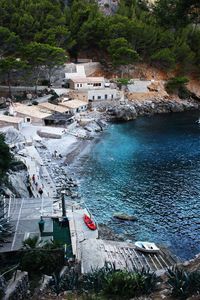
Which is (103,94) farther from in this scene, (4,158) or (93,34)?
(4,158)

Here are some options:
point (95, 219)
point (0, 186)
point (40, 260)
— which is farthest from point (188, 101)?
point (40, 260)

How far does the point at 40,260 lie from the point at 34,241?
1402mm

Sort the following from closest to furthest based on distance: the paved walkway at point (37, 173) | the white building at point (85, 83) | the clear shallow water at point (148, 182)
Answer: the clear shallow water at point (148, 182)
the paved walkway at point (37, 173)
the white building at point (85, 83)

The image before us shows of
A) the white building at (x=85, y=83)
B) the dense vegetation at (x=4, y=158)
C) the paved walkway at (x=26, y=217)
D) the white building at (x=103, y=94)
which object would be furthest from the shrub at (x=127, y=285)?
the white building at (x=85, y=83)

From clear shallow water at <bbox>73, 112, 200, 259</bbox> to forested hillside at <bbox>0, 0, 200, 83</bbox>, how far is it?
17.9 m

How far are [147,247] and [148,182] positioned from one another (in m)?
13.0

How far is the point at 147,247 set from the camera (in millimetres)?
27297

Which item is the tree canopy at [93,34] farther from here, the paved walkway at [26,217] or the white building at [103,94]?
the paved walkway at [26,217]

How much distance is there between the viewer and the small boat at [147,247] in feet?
88.8

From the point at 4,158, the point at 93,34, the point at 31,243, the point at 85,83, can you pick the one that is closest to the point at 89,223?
the point at 4,158

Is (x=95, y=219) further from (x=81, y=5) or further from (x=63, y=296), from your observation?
(x=81, y=5)

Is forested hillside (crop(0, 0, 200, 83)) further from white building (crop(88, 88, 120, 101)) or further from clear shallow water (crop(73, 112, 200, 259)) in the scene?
clear shallow water (crop(73, 112, 200, 259))

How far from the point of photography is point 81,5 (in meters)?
85.2

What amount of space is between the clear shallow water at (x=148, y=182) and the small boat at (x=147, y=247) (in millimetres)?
1547
